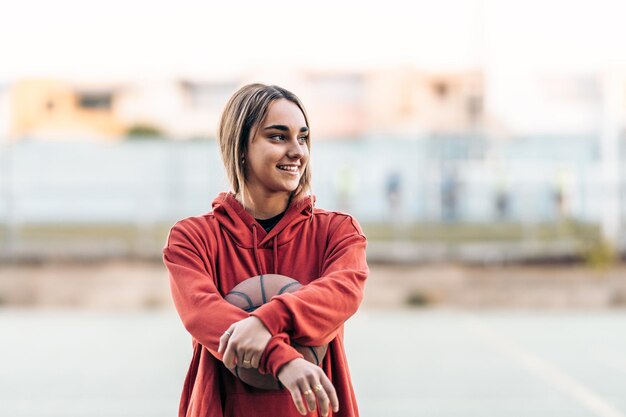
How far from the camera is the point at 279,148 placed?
212 centimetres

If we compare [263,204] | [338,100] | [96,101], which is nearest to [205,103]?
[96,101]

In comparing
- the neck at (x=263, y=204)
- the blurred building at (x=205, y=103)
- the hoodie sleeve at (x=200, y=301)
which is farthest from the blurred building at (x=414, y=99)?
the hoodie sleeve at (x=200, y=301)

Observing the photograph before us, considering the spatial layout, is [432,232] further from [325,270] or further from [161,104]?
[161,104]

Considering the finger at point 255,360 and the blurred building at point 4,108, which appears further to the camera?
the blurred building at point 4,108

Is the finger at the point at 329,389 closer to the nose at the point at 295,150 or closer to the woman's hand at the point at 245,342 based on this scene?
the woman's hand at the point at 245,342

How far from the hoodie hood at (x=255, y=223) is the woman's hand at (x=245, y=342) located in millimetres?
247

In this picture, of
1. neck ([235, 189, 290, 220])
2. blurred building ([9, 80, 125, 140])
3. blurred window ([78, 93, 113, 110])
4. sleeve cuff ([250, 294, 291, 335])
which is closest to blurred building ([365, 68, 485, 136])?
blurred building ([9, 80, 125, 140])

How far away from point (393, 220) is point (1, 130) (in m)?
24.4

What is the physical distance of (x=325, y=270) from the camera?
6.91 feet

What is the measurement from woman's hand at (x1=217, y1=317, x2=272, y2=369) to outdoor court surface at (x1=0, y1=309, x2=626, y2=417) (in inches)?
192

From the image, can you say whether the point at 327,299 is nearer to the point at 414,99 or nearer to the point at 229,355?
the point at 229,355

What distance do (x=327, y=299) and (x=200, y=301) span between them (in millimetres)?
230

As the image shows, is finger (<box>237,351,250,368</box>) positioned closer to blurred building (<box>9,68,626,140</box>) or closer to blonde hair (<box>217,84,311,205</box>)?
blonde hair (<box>217,84,311,205</box>)

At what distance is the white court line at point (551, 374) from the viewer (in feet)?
22.7
